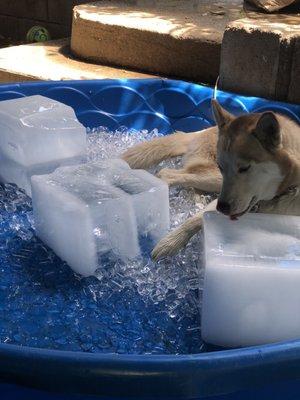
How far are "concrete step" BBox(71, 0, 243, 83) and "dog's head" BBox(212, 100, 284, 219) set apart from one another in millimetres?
2556

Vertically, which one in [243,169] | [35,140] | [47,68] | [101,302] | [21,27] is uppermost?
[243,169]

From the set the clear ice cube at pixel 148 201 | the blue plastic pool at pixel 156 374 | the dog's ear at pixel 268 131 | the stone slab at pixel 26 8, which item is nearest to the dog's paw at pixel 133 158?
the clear ice cube at pixel 148 201

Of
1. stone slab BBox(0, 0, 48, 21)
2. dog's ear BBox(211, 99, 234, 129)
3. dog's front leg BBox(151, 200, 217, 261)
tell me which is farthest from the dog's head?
stone slab BBox(0, 0, 48, 21)

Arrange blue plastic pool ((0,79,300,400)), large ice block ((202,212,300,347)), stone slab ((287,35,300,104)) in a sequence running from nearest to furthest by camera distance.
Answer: blue plastic pool ((0,79,300,400)) → large ice block ((202,212,300,347)) → stone slab ((287,35,300,104))

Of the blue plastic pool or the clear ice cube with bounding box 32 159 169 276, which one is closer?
the blue plastic pool

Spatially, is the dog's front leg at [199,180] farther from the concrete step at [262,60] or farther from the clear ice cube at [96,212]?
the concrete step at [262,60]

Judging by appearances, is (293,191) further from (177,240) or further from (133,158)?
(133,158)

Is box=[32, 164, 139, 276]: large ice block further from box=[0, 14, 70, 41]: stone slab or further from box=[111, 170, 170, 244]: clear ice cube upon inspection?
box=[0, 14, 70, 41]: stone slab

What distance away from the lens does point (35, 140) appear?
3.95m

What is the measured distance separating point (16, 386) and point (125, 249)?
1.20 meters

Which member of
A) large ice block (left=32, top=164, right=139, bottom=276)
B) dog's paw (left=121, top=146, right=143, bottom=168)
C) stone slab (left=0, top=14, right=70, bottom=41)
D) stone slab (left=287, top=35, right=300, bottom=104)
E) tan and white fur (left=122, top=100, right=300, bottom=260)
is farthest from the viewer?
stone slab (left=0, top=14, right=70, bottom=41)

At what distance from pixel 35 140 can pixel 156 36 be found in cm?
202

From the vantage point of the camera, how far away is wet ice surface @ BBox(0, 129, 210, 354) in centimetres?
279

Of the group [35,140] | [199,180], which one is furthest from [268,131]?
[35,140]
